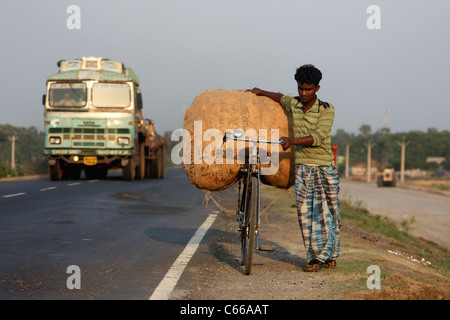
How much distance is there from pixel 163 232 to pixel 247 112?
3778 millimetres

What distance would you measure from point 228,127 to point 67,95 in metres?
16.6

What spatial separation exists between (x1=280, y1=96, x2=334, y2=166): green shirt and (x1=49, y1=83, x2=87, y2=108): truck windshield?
16.4 m

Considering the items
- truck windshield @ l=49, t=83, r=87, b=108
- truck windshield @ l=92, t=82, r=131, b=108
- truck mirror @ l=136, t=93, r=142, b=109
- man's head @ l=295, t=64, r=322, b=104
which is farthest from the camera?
truck mirror @ l=136, t=93, r=142, b=109

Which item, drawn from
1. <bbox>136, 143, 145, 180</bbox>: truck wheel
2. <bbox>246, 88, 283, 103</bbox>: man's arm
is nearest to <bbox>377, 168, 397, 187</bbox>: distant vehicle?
<bbox>136, 143, 145, 180</bbox>: truck wheel

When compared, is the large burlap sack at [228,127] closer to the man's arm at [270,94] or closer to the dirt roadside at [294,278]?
the man's arm at [270,94]

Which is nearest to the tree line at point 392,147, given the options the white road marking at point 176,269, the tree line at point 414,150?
the tree line at point 414,150

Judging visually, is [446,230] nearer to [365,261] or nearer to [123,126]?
[123,126]

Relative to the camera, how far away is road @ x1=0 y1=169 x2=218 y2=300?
5.57m

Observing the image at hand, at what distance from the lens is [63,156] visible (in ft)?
74.9

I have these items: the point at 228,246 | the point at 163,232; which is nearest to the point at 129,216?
the point at 163,232

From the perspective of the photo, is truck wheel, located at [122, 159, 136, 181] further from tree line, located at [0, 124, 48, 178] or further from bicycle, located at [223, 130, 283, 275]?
bicycle, located at [223, 130, 283, 275]

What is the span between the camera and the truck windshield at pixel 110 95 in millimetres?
21828

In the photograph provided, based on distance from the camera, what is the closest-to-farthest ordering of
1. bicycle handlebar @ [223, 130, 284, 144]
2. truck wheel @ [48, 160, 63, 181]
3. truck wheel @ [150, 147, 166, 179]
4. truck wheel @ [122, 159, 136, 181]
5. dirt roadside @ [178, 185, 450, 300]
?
dirt roadside @ [178, 185, 450, 300], bicycle handlebar @ [223, 130, 284, 144], truck wheel @ [48, 160, 63, 181], truck wheel @ [122, 159, 136, 181], truck wheel @ [150, 147, 166, 179]

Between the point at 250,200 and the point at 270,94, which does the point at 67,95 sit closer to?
the point at 270,94
